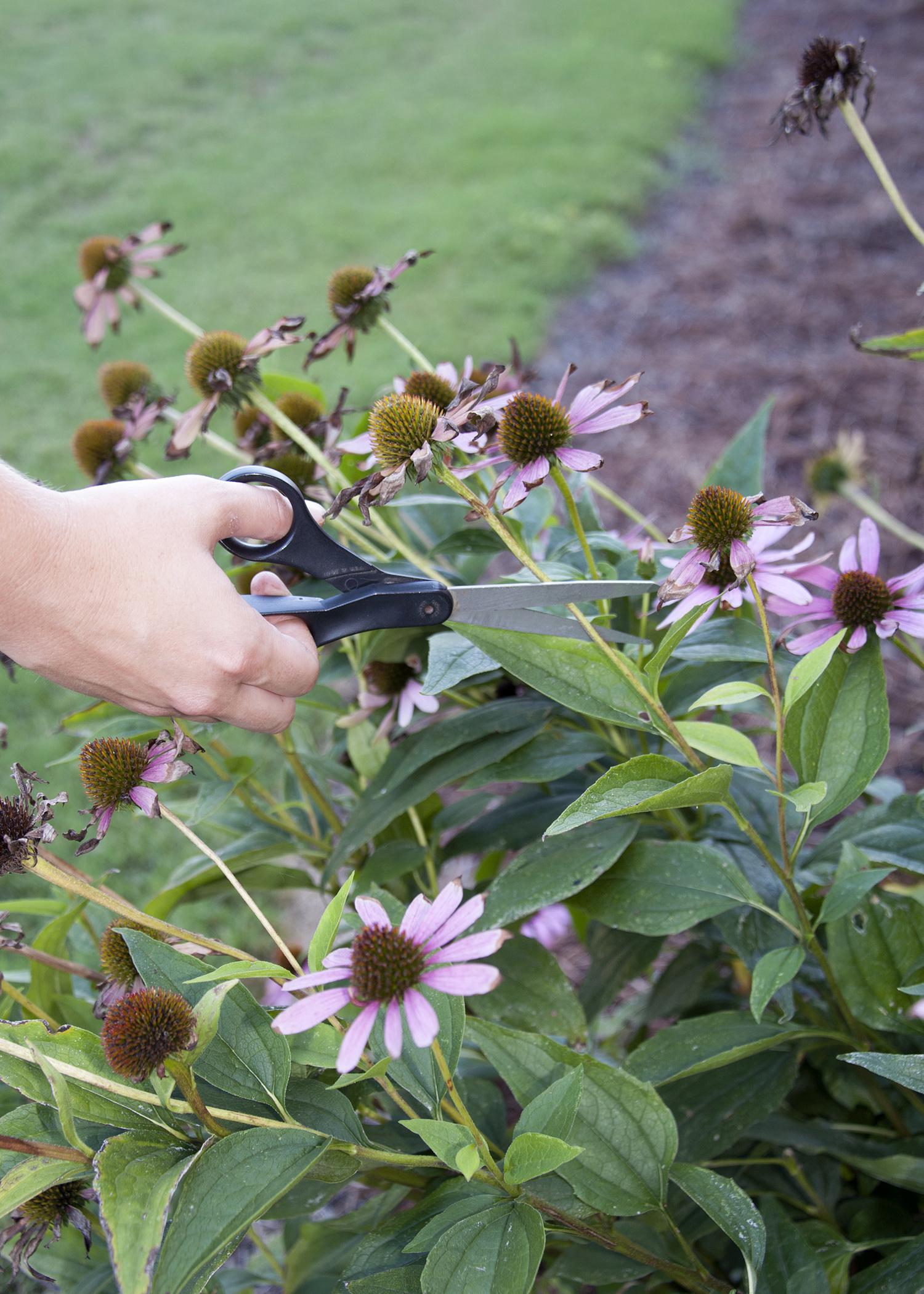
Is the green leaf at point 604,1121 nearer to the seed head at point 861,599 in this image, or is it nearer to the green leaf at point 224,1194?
the green leaf at point 224,1194

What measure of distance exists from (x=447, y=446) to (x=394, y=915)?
0.31 meters

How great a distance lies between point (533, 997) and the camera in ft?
2.79

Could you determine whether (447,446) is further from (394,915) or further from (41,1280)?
(41,1280)

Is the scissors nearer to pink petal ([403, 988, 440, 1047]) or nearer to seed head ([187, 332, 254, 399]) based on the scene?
seed head ([187, 332, 254, 399])

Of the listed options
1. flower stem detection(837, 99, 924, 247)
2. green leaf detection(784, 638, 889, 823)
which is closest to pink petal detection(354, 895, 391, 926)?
green leaf detection(784, 638, 889, 823)

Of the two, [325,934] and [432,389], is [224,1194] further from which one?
[432,389]

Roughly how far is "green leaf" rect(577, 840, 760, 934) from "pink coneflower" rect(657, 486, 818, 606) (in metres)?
0.20

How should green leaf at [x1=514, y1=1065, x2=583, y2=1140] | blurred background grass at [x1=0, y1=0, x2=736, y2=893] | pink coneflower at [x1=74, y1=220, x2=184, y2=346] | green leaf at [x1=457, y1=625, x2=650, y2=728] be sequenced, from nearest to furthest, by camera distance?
Answer: green leaf at [x1=514, y1=1065, x2=583, y2=1140] < green leaf at [x1=457, y1=625, x2=650, y2=728] < pink coneflower at [x1=74, y1=220, x2=184, y2=346] < blurred background grass at [x1=0, y1=0, x2=736, y2=893]

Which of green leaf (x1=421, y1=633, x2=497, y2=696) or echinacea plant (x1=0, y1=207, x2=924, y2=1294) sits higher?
green leaf (x1=421, y1=633, x2=497, y2=696)

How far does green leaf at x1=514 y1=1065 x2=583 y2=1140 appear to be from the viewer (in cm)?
61

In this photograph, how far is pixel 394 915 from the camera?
0.73 meters

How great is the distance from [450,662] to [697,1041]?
1.05 ft

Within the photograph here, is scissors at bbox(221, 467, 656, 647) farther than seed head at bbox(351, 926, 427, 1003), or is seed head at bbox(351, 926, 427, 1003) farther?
scissors at bbox(221, 467, 656, 647)

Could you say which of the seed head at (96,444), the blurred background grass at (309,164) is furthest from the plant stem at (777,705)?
the blurred background grass at (309,164)
